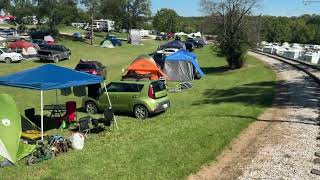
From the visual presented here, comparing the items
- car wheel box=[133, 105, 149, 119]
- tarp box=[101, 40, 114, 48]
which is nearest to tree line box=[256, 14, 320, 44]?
tarp box=[101, 40, 114, 48]

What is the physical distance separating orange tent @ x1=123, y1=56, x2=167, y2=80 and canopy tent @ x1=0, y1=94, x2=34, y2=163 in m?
18.4

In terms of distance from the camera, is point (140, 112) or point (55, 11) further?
point (55, 11)

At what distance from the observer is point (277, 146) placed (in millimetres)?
13188

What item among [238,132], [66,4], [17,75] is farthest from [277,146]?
[66,4]

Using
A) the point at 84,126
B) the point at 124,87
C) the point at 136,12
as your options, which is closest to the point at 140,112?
the point at 124,87

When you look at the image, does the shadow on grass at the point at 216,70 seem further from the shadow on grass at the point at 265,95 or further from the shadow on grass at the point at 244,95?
the shadow on grass at the point at 244,95

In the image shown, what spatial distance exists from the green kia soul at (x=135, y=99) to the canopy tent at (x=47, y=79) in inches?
118

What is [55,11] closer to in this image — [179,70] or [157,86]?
[179,70]

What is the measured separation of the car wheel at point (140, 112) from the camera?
19.0 meters

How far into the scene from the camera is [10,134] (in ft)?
41.4

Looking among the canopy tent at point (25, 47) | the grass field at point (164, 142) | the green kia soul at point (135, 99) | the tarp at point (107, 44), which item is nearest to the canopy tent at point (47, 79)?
the grass field at point (164, 142)

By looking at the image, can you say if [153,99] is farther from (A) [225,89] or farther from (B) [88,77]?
(A) [225,89]

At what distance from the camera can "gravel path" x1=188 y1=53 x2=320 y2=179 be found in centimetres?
1075

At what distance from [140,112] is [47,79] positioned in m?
5.09
